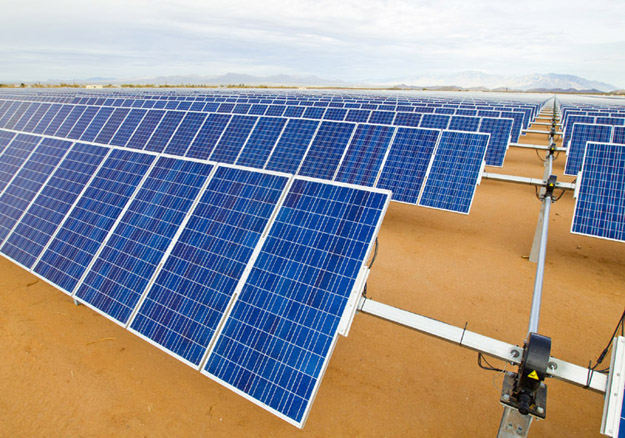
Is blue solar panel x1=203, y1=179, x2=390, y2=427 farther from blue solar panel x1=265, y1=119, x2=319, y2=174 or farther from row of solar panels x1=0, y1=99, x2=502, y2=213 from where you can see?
blue solar panel x1=265, y1=119, x2=319, y2=174

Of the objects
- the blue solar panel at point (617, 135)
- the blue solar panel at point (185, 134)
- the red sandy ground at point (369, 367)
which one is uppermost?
the blue solar panel at point (617, 135)

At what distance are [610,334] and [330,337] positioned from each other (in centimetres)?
796

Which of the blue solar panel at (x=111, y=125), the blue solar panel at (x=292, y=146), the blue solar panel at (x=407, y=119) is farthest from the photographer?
the blue solar panel at (x=407, y=119)

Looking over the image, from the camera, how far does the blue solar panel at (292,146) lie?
12219 millimetres

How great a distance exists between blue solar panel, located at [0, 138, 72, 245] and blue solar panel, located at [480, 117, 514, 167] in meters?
17.2

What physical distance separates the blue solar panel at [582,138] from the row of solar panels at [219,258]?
15715 mm

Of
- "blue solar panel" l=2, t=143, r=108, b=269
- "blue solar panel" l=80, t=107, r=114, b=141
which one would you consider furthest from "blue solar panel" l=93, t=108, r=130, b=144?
"blue solar panel" l=2, t=143, r=108, b=269

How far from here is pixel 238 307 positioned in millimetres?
5059

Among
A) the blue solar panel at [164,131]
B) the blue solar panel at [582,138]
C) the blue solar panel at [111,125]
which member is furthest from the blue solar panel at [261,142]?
the blue solar panel at [582,138]

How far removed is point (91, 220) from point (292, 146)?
24.1 feet

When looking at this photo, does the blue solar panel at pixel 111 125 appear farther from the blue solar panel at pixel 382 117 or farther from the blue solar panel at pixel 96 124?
the blue solar panel at pixel 382 117

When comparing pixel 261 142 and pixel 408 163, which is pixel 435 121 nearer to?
pixel 408 163

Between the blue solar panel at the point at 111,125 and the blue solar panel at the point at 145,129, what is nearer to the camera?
the blue solar panel at the point at 145,129

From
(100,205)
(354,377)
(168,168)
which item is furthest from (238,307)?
(100,205)
